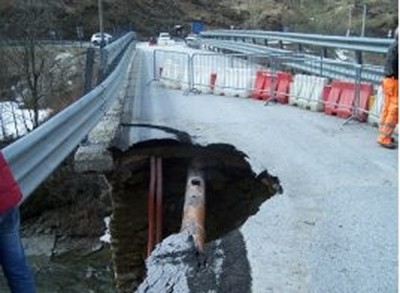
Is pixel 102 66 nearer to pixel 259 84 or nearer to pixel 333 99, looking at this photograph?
pixel 333 99

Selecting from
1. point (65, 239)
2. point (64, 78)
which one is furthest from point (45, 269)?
point (64, 78)

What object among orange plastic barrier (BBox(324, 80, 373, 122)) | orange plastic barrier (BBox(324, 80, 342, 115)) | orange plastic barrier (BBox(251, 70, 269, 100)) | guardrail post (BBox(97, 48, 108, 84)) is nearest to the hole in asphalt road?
guardrail post (BBox(97, 48, 108, 84))

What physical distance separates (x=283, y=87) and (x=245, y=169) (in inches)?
230

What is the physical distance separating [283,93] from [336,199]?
8275 mm

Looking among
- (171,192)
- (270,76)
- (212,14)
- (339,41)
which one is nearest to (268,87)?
(270,76)

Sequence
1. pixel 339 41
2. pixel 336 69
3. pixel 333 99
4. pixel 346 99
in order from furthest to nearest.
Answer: pixel 339 41
pixel 336 69
pixel 333 99
pixel 346 99

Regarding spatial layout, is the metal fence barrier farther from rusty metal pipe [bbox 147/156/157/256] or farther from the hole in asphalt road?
rusty metal pipe [bbox 147/156/157/256]

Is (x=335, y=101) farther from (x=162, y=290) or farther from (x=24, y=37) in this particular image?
(x=24, y=37)

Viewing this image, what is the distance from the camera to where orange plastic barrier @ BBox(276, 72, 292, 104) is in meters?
15.0

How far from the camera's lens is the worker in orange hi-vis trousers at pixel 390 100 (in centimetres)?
947

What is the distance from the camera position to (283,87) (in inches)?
594

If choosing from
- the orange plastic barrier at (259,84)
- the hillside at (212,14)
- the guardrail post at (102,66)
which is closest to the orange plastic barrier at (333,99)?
the orange plastic barrier at (259,84)

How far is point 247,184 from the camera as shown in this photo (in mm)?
Result: 9641

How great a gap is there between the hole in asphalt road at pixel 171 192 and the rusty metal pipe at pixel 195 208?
0.17 metres
